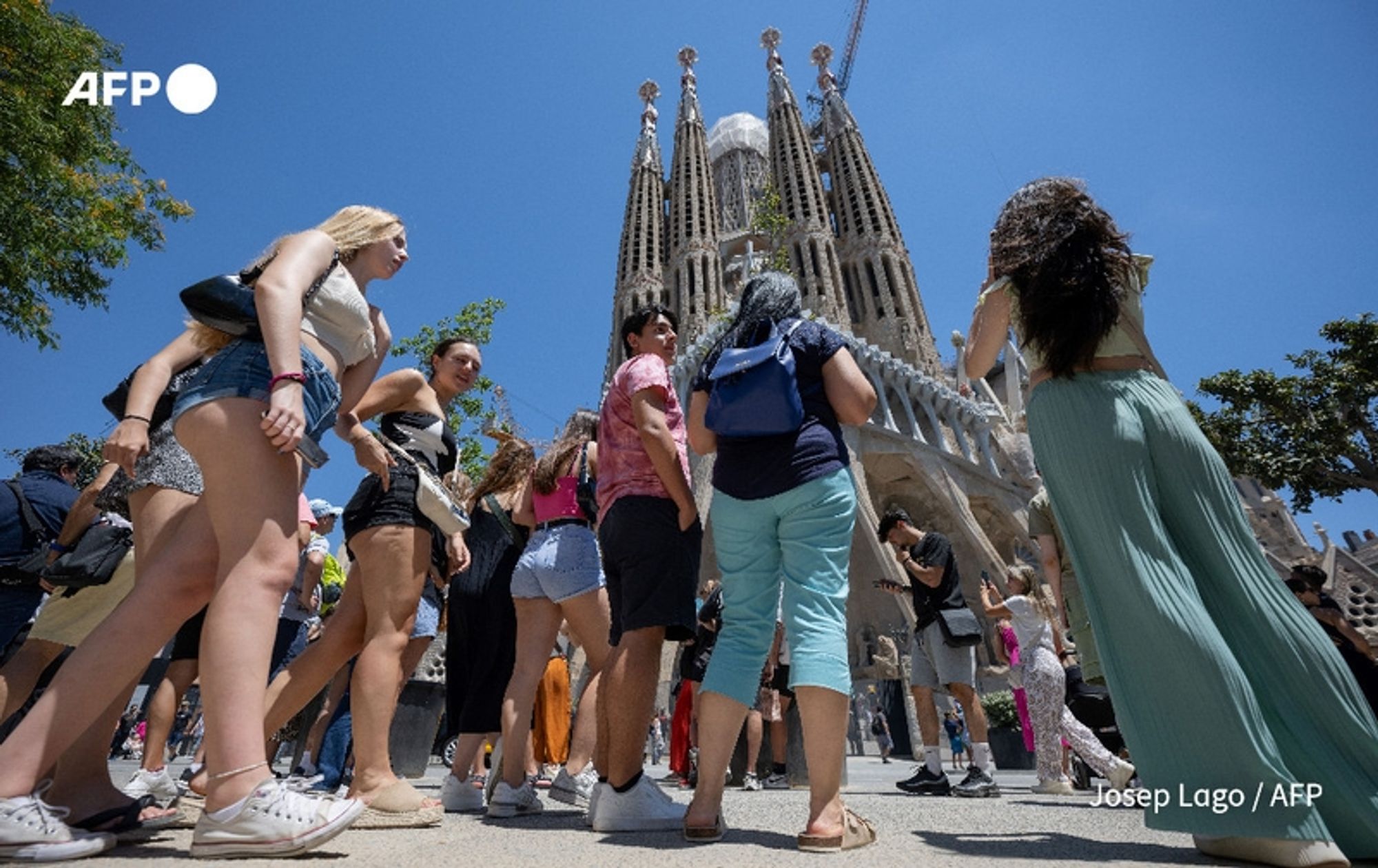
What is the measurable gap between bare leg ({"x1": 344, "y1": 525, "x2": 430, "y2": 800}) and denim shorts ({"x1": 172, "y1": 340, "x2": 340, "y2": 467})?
0.74 meters

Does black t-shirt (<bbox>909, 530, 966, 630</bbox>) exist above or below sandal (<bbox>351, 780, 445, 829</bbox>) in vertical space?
above

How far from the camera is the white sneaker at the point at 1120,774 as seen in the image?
464 centimetres

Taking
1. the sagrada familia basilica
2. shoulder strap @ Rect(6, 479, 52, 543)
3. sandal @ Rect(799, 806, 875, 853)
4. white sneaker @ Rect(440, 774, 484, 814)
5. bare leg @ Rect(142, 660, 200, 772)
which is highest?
the sagrada familia basilica

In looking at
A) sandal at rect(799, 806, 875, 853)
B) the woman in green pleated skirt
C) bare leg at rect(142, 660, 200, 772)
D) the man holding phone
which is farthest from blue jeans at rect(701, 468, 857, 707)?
bare leg at rect(142, 660, 200, 772)

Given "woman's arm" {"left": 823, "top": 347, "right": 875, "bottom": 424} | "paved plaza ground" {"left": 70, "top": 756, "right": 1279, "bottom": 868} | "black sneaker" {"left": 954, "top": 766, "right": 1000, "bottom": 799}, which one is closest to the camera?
"paved plaza ground" {"left": 70, "top": 756, "right": 1279, "bottom": 868}

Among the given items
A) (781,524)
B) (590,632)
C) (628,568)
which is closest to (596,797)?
(628,568)

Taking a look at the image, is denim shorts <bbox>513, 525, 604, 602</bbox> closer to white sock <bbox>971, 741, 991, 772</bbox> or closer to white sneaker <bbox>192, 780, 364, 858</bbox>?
white sneaker <bbox>192, 780, 364, 858</bbox>

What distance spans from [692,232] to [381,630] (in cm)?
4783

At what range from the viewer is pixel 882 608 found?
29.1 m

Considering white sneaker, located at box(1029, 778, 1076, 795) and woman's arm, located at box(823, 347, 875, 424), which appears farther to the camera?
white sneaker, located at box(1029, 778, 1076, 795)

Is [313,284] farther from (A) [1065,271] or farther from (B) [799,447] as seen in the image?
(A) [1065,271]

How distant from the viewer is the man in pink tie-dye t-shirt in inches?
96.4

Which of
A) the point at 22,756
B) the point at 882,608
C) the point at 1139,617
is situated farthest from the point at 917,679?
the point at 882,608

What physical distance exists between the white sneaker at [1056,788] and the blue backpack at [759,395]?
Answer: 13.1 ft
